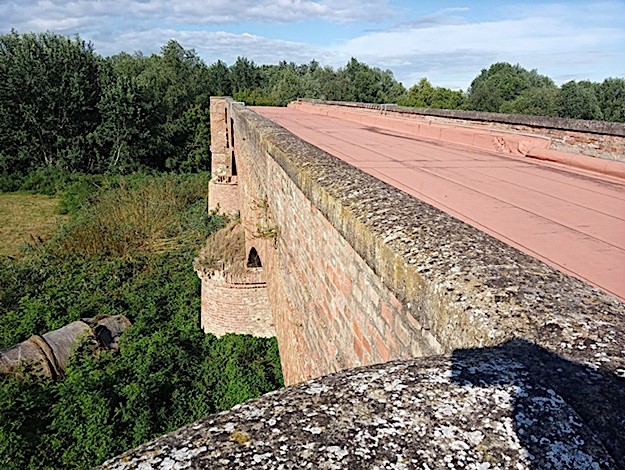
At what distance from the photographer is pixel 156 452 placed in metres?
0.83

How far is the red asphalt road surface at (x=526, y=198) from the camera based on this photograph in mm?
1854

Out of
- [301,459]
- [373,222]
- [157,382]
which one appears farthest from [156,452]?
[157,382]

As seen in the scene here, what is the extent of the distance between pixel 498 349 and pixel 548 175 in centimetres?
315

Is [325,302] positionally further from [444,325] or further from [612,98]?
[612,98]

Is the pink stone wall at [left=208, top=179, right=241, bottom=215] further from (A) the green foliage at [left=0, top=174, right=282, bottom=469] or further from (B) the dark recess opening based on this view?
(B) the dark recess opening

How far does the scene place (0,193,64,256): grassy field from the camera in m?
17.9

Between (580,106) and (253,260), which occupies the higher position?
(580,106)

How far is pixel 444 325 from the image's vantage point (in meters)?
1.38

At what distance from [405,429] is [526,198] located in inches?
91.7

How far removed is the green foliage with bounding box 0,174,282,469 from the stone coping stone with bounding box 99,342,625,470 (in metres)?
8.13

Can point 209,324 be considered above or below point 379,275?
below

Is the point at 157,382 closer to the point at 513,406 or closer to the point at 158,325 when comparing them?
the point at 158,325

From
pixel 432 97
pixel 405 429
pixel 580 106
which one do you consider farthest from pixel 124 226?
pixel 580 106

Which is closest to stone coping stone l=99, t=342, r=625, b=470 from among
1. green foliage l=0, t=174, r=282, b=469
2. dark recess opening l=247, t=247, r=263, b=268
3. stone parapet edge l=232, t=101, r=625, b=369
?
stone parapet edge l=232, t=101, r=625, b=369
